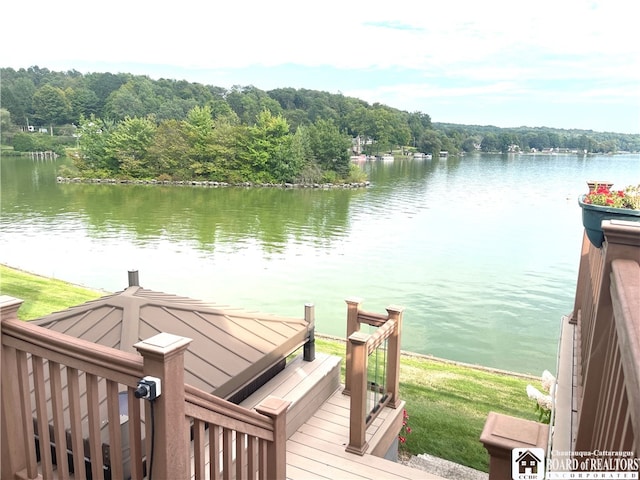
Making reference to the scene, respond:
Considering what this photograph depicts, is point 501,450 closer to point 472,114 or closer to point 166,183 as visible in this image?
point 166,183

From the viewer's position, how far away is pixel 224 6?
39.9ft

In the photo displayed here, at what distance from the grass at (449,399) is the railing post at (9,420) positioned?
12.3 ft

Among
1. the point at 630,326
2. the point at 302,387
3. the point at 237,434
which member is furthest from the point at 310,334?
the point at 630,326

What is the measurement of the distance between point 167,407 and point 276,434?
106 centimetres

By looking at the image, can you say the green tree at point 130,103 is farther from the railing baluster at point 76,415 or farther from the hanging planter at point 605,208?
the railing baluster at point 76,415

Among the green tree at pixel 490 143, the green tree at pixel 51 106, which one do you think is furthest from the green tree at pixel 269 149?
the green tree at pixel 490 143

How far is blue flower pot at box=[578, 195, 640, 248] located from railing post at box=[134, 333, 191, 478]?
2.31 m

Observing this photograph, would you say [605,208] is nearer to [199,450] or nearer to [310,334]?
[199,450]

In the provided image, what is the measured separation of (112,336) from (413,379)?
4390 millimetres

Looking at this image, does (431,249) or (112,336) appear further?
(431,249)

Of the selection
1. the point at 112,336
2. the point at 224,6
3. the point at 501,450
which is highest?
the point at 224,6

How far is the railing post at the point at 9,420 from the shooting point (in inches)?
81.0

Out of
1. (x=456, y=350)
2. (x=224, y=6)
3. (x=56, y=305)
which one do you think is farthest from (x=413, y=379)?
(x=224, y=6)

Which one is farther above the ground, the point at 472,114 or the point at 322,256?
the point at 472,114
